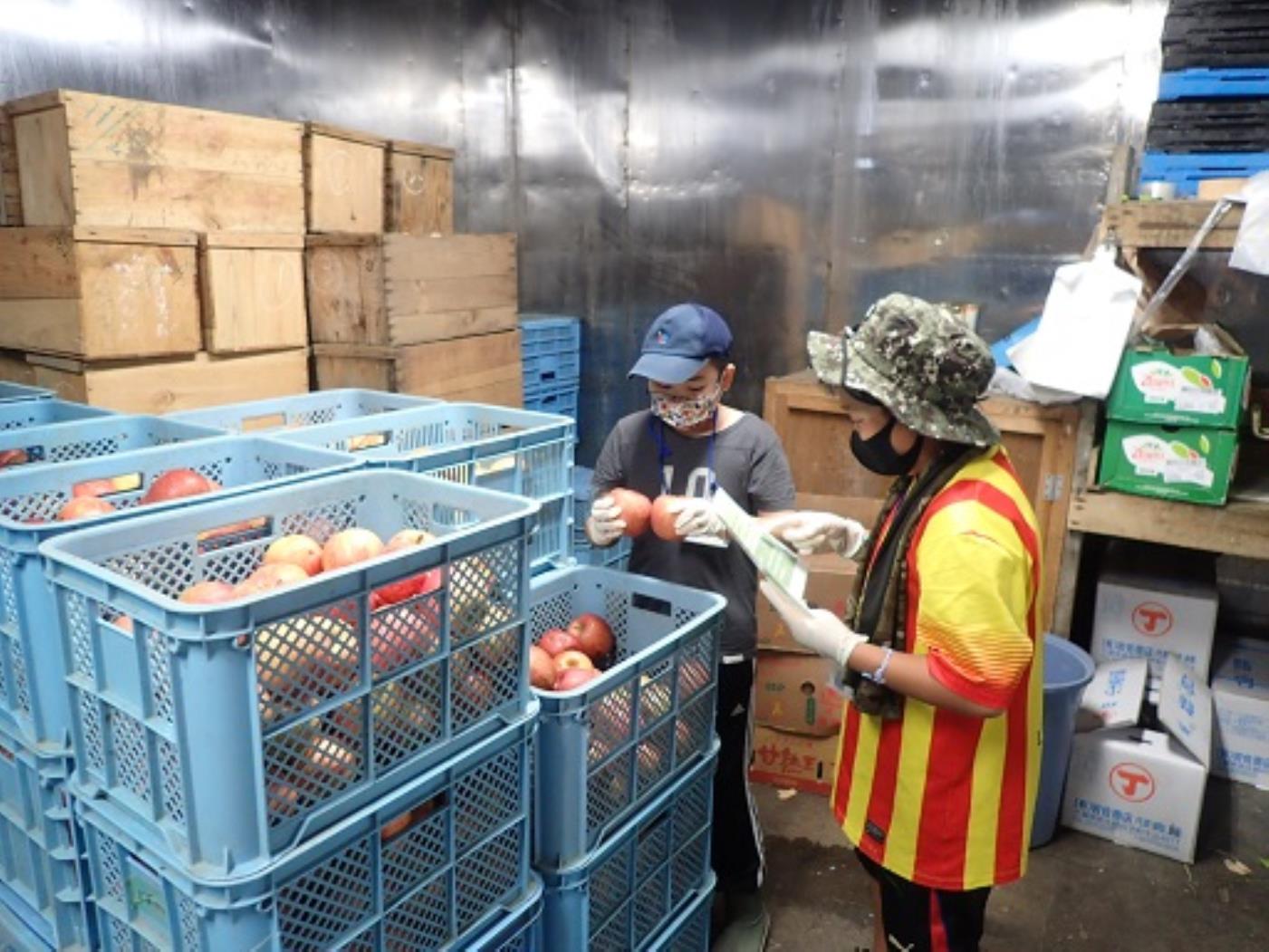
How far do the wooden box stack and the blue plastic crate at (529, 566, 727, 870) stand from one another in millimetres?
1758

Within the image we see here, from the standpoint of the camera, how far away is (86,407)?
2352mm

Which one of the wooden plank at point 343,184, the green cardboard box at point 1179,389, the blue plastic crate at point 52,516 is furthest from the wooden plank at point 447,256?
the green cardboard box at point 1179,389

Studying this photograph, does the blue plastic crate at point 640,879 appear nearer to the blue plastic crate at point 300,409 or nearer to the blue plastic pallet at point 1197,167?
the blue plastic crate at point 300,409

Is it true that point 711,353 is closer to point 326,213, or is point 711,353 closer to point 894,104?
point 326,213

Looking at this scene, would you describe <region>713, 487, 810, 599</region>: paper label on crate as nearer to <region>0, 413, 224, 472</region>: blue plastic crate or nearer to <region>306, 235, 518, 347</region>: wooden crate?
<region>0, 413, 224, 472</region>: blue plastic crate

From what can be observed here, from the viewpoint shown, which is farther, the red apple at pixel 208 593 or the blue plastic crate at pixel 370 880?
the red apple at pixel 208 593

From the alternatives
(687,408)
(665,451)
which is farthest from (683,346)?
(665,451)

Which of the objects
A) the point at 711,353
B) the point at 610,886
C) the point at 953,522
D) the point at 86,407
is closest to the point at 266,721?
the point at 610,886

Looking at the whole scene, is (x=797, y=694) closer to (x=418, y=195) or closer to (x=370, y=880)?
(x=370, y=880)

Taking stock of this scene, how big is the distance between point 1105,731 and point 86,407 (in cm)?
319

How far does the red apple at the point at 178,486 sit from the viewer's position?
5.65 ft

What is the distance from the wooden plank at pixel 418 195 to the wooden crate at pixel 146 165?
50 centimetres

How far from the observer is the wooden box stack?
110 inches

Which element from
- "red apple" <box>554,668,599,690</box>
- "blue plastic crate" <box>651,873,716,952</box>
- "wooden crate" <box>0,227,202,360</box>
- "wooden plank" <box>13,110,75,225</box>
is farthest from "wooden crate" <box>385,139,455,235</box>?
"blue plastic crate" <box>651,873,716,952</box>
